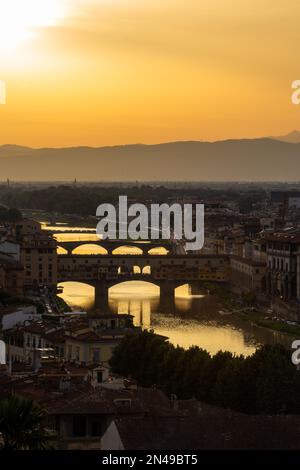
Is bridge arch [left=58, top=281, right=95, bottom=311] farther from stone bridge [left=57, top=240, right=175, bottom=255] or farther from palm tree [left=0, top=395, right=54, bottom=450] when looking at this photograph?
palm tree [left=0, top=395, right=54, bottom=450]

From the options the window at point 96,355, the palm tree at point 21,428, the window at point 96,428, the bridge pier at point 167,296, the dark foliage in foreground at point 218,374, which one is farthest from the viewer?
the bridge pier at point 167,296

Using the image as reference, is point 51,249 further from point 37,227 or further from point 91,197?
point 91,197

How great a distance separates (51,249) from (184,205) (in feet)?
115

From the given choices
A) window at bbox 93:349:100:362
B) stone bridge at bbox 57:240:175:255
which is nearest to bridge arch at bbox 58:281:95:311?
stone bridge at bbox 57:240:175:255

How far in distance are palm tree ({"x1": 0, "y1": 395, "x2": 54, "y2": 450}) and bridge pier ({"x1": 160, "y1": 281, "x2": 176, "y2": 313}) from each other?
18.3 meters

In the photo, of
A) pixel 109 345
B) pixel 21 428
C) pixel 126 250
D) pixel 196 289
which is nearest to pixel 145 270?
pixel 196 289

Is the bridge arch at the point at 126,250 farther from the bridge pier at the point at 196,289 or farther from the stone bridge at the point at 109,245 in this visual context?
the bridge pier at the point at 196,289

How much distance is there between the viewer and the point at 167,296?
94.0 feet

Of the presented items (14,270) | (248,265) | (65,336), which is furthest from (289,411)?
(248,265)

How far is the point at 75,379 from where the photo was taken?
1077cm

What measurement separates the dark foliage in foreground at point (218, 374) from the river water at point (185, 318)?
4.05m

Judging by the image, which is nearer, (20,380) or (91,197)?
(20,380)

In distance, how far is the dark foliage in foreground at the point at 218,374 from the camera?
1191 centimetres

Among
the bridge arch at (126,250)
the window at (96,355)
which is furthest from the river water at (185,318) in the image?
the bridge arch at (126,250)
